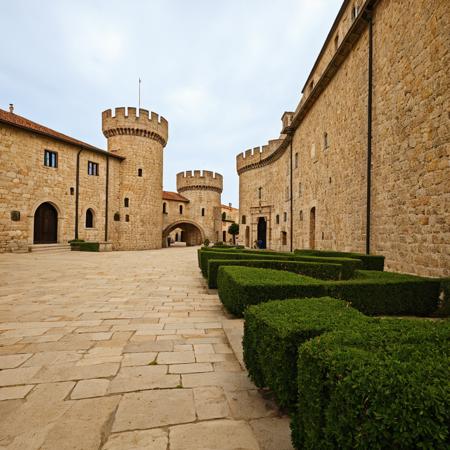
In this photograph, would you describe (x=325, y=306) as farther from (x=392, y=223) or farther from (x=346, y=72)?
(x=346, y=72)

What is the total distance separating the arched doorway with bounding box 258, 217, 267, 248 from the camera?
27.7 metres

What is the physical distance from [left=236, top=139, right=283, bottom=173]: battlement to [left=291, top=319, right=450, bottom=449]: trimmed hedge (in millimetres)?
24627

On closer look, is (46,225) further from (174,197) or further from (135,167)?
(174,197)

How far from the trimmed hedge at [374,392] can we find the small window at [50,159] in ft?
72.2

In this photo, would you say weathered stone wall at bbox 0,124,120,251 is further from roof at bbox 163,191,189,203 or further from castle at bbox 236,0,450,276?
castle at bbox 236,0,450,276

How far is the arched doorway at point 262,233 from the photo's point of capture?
27.7m

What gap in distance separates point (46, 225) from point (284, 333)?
2128 cm

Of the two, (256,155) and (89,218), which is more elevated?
(256,155)

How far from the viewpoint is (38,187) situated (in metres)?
17.7

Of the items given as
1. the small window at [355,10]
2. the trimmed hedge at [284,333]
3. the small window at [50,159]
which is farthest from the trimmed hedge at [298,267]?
the small window at [50,159]

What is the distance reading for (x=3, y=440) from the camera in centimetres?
184

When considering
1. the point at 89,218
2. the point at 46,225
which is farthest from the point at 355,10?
the point at 46,225

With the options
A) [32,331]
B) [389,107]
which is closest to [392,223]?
[389,107]

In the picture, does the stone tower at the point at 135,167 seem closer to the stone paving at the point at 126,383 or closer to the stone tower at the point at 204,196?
the stone tower at the point at 204,196
